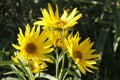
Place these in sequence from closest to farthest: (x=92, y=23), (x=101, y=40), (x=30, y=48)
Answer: (x=30, y=48), (x=101, y=40), (x=92, y=23)

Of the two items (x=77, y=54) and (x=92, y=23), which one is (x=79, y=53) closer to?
(x=77, y=54)

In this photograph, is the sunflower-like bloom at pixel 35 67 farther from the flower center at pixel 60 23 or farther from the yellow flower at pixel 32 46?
the flower center at pixel 60 23

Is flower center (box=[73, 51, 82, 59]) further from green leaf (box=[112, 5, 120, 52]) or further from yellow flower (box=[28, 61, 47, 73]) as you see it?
green leaf (box=[112, 5, 120, 52])

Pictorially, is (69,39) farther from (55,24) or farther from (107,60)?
(107,60)

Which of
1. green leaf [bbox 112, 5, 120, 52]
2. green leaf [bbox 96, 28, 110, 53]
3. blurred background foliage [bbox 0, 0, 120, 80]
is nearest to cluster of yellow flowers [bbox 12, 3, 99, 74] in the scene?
blurred background foliage [bbox 0, 0, 120, 80]

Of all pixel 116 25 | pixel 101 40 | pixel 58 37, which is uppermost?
pixel 116 25

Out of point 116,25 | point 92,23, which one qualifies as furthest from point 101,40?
point 92,23

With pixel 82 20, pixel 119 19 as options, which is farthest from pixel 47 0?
pixel 119 19
